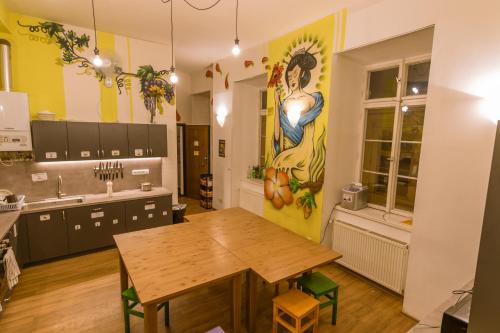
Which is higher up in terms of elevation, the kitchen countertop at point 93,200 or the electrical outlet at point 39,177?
the electrical outlet at point 39,177

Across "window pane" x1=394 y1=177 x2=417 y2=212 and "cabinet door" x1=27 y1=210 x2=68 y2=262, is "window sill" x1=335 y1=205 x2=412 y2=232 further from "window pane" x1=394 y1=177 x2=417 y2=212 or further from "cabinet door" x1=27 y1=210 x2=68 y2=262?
"cabinet door" x1=27 y1=210 x2=68 y2=262

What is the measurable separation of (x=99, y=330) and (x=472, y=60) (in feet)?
13.3

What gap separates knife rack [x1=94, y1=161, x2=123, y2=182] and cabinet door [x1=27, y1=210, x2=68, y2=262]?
0.87 meters

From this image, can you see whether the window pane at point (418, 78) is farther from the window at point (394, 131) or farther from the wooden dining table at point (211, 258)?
the wooden dining table at point (211, 258)

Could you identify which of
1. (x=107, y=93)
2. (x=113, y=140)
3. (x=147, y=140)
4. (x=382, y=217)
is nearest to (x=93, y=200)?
(x=113, y=140)

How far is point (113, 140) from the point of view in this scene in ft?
13.3

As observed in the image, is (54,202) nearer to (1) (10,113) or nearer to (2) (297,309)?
(1) (10,113)

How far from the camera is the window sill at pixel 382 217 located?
2.93 meters

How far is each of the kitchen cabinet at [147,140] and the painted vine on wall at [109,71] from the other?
30cm

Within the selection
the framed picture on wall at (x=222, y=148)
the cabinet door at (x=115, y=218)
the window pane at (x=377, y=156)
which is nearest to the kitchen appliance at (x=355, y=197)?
the window pane at (x=377, y=156)

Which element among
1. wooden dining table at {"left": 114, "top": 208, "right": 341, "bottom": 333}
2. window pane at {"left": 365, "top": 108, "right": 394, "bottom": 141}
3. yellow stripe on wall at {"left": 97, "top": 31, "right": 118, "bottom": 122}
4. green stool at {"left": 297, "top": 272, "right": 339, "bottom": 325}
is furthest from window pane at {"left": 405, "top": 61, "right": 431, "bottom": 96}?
yellow stripe on wall at {"left": 97, "top": 31, "right": 118, "bottom": 122}

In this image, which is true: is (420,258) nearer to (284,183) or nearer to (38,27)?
(284,183)

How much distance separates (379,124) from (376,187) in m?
0.87

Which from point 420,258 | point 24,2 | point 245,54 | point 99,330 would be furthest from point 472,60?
point 24,2
